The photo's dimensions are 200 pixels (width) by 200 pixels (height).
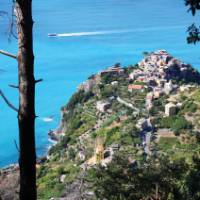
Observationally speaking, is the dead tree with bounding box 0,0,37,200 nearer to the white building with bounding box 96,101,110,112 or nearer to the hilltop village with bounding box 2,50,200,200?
the hilltop village with bounding box 2,50,200,200

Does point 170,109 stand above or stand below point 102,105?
above

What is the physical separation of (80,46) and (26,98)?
31.7 metres

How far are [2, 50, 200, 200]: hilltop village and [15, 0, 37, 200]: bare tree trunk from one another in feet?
25.6

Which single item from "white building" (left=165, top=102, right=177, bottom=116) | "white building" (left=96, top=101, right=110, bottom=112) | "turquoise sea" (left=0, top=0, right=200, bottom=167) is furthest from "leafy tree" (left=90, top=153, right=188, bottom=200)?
"turquoise sea" (left=0, top=0, right=200, bottom=167)

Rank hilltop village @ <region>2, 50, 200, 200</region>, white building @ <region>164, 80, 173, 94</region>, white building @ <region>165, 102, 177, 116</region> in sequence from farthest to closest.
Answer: white building @ <region>164, 80, 173, 94</region> < white building @ <region>165, 102, 177, 116</region> < hilltop village @ <region>2, 50, 200, 200</region>

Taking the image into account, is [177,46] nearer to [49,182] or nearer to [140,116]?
[140,116]

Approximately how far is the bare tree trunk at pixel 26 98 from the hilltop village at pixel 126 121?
25.6 feet

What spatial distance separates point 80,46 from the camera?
108ft

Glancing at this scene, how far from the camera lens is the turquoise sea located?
2327cm

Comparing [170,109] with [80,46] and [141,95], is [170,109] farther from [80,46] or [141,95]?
[80,46]

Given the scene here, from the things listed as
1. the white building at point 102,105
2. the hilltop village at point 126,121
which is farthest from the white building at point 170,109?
the white building at point 102,105

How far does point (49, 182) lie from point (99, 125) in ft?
18.1

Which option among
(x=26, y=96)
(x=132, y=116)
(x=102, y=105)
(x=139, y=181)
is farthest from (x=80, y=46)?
(x=26, y=96)

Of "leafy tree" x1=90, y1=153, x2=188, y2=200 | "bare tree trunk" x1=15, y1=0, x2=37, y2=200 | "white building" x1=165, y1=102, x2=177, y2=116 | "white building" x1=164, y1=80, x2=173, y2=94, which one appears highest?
"bare tree trunk" x1=15, y1=0, x2=37, y2=200
